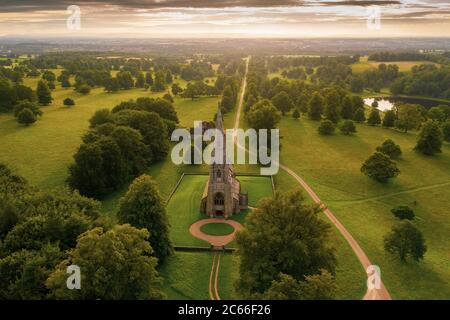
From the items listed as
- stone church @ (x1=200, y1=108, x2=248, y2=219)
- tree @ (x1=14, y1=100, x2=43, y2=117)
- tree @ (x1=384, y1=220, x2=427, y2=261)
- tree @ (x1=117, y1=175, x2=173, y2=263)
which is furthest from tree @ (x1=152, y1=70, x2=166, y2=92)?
tree @ (x1=384, y1=220, x2=427, y2=261)

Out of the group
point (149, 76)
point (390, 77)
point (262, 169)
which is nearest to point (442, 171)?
point (262, 169)

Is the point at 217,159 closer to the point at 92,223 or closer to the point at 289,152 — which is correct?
the point at 92,223

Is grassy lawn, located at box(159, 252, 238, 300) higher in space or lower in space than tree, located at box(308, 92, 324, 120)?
lower

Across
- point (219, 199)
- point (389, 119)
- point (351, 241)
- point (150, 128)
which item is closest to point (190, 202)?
point (219, 199)

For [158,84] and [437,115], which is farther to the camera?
[158,84]

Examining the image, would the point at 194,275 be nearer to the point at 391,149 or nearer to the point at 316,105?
the point at 391,149

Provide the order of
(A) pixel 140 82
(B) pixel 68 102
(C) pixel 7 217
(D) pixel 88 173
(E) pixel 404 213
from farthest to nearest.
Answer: (A) pixel 140 82
(B) pixel 68 102
(D) pixel 88 173
(E) pixel 404 213
(C) pixel 7 217

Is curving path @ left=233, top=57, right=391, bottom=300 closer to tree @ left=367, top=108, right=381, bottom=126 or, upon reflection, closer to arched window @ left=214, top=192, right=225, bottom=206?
arched window @ left=214, top=192, right=225, bottom=206
